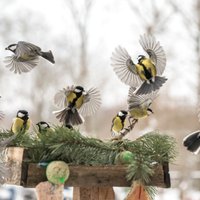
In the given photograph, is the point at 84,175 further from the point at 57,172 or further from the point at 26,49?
the point at 26,49

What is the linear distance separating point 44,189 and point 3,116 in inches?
6.6

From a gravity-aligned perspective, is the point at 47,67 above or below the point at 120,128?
above

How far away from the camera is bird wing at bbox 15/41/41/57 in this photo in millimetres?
→ 816

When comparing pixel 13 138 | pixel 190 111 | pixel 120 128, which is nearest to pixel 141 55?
pixel 120 128

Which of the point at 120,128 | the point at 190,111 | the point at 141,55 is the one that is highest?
the point at 190,111

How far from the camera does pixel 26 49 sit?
0.82 metres

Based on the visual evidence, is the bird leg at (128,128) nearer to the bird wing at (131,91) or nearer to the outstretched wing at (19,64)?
the bird wing at (131,91)

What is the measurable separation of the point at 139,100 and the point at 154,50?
3.5 inches

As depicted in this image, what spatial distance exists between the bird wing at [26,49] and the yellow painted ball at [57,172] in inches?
7.7

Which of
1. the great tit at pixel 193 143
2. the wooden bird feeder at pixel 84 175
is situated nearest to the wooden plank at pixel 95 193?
the wooden bird feeder at pixel 84 175

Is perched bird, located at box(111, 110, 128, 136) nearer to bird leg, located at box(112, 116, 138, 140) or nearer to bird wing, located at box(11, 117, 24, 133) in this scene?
bird leg, located at box(112, 116, 138, 140)

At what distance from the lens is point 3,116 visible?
84 centimetres

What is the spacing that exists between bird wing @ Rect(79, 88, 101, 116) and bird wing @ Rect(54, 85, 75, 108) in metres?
0.03

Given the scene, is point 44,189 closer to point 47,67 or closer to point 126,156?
point 126,156
